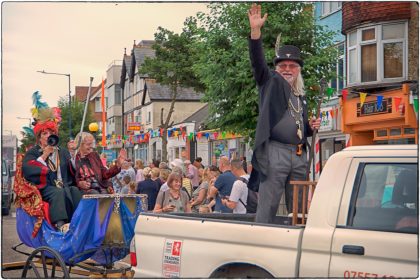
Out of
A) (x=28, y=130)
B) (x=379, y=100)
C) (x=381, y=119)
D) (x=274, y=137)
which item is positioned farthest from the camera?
(x=381, y=119)

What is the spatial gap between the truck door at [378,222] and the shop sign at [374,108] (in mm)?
19788

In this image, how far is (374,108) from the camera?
83.1 feet

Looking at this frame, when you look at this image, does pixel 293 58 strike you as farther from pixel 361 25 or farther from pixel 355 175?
pixel 361 25

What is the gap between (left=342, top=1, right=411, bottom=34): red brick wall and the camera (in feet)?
79.8

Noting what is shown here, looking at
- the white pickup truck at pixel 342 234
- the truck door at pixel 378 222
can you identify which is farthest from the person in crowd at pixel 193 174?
the truck door at pixel 378 222

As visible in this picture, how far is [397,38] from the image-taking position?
2462cm

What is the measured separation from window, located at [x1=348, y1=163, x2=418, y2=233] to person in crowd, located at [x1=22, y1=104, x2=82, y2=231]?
4.13 m

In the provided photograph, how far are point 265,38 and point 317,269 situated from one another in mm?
18352

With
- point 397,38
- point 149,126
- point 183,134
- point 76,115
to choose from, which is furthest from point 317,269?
point 76,115

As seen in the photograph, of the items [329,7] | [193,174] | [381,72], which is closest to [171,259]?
[193,174]

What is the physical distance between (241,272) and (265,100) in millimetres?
1557

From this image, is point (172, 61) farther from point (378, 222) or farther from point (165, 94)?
point (378, 222)

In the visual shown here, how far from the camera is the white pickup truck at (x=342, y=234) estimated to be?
4613mm

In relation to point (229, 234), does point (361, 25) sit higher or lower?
higher
